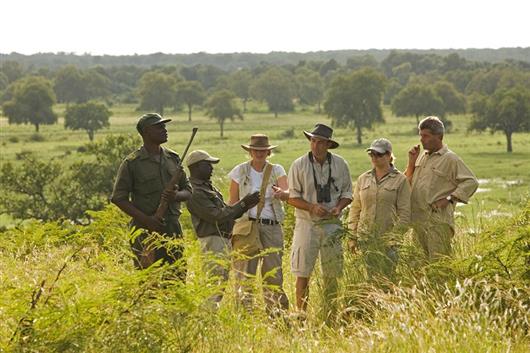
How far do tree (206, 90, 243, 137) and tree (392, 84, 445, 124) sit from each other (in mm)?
22195

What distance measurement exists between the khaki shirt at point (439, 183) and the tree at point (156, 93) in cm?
14176

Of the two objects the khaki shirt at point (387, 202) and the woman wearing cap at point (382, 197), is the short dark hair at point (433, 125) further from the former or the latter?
the khaki shirt at point (387, 202)

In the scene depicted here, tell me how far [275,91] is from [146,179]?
154 m

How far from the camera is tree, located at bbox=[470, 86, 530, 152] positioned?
286 ft

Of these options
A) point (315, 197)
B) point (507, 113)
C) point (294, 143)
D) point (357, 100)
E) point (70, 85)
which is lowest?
point (294, 143)

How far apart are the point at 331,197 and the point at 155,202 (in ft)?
5.66

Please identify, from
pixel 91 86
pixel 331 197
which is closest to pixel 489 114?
pixel 331 197

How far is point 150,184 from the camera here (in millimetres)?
7496

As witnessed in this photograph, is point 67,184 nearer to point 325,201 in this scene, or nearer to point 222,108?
point 325,201

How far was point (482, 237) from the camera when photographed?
721 centimetres

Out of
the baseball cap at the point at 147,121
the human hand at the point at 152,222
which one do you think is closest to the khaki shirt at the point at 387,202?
the human hand at the point at 152,222

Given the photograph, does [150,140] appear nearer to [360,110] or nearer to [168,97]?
[360,110]

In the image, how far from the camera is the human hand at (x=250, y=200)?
26.0 ft

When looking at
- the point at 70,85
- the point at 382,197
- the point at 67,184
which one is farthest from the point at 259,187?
the point at 70,85
